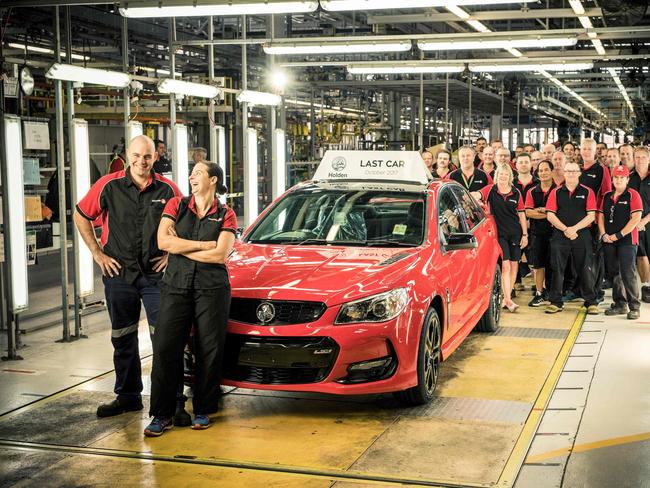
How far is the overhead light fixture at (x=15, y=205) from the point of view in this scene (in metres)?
7.44

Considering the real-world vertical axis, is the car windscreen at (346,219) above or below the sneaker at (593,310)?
above

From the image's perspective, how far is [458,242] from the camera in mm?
6836

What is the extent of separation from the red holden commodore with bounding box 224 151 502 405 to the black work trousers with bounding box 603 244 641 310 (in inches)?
99.7

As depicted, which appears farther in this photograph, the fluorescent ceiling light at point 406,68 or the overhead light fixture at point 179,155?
the fluorescent ceiling light at point 406,68

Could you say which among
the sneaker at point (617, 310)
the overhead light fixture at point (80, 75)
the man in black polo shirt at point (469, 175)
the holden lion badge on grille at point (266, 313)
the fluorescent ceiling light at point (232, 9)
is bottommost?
the sneaker at point (617, 310)

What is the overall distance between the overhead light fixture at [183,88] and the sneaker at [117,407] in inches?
164

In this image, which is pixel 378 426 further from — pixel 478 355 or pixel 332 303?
pixel 478 355

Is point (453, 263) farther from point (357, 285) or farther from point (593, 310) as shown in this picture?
point (593, 310)

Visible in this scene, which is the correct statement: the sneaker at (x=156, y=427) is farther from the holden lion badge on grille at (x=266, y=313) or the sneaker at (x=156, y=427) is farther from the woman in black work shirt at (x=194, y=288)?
the holden lion badge on grille at (x=266, y=313)

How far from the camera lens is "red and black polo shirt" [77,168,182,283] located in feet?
18.9

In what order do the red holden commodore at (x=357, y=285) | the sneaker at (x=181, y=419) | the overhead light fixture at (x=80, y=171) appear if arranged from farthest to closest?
the overhead light fixture at (x=80, y=171)
the sneaker at (x=181, y=419)
the red holden commodore at (x=357, y=285)

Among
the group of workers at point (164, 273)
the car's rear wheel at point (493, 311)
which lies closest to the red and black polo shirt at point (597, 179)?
the car's rear wheel at point (493, 311)

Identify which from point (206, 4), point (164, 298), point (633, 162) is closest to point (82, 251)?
point (206, 4)

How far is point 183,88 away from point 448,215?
3.66m
